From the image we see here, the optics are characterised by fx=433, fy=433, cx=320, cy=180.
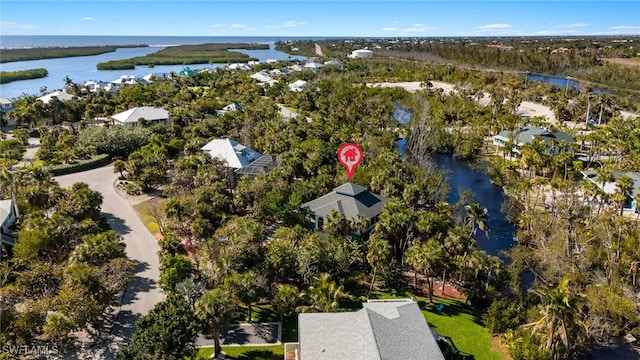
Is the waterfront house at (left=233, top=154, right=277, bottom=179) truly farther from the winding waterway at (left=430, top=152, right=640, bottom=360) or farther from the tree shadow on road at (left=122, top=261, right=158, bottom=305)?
the winding waterway at (left=430, top=152, right=640, bottom=360)

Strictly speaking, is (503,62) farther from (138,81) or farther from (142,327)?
(142,327)

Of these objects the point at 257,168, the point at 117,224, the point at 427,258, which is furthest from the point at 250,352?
the point at 257,168

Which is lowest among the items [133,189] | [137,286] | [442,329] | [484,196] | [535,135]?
[442,329]

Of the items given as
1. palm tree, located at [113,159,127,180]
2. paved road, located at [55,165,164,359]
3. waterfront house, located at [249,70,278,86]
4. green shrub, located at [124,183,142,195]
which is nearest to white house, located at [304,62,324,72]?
waterfront house, located at [249,70,278,86]

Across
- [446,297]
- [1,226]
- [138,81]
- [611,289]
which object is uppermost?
[138,81]

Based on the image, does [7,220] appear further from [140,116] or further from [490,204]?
[490,204]

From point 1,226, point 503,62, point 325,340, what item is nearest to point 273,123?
point 1,226
